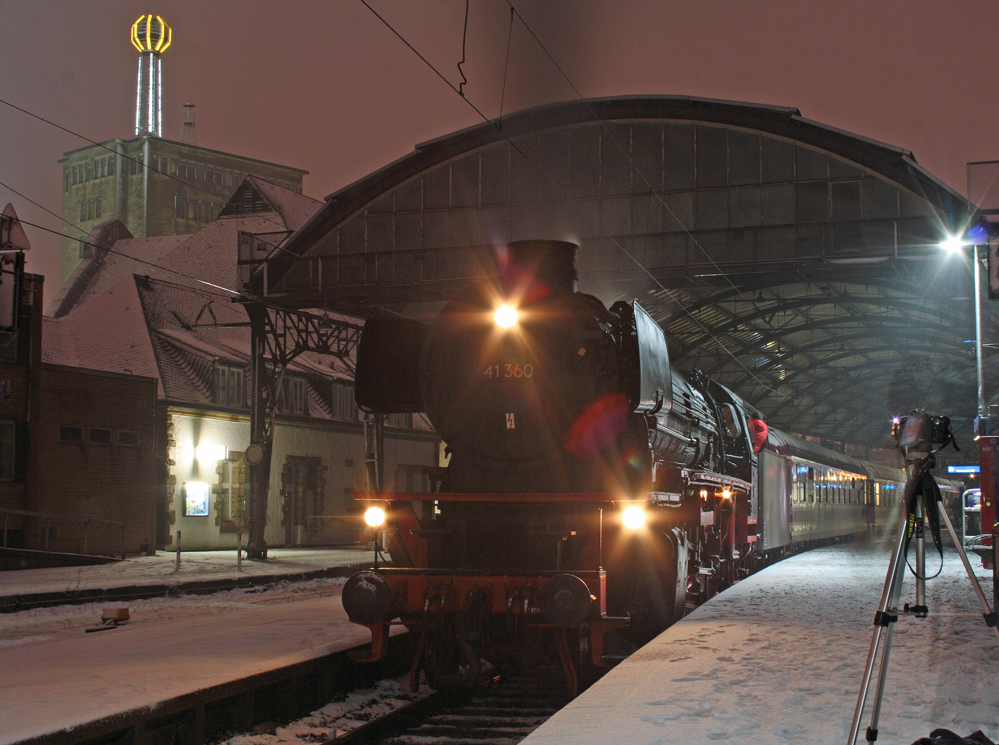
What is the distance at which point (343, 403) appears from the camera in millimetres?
33219

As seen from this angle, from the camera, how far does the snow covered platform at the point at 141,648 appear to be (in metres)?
6.79

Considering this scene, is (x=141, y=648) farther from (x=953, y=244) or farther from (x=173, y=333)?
(x=173, y=333)

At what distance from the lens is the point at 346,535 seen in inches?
1289

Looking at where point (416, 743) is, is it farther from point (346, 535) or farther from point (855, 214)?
point (346, 535)

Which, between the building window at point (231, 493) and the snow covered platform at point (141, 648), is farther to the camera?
the building window at point (231, 493)

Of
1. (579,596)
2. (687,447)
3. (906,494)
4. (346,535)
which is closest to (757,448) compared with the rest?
(687,447)

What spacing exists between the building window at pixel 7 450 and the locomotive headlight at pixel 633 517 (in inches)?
674

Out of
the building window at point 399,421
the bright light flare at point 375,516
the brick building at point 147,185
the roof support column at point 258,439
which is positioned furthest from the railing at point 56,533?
the brick building at point 147,185

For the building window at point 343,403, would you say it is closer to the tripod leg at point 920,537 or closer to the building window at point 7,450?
the building window at point 7,450

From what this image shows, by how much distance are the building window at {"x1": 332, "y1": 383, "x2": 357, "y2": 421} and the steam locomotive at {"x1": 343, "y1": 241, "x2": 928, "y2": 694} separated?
22.8 m

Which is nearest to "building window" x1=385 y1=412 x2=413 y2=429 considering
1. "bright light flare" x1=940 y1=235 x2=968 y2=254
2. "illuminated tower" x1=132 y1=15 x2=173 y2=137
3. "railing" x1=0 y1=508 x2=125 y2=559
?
"railing" x1=0 y1=508 x2=125 y2=559

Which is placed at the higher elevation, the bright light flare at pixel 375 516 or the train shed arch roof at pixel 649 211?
the train shed arch roof at pixel 649 211

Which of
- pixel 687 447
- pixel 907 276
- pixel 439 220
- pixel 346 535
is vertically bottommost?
pixel 346 535

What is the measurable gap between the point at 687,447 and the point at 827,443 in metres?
46.1
